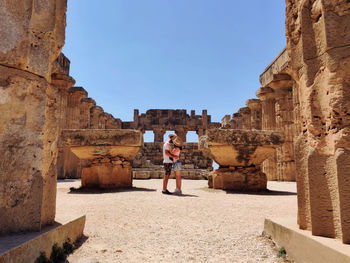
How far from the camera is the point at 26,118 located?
2.02 metres

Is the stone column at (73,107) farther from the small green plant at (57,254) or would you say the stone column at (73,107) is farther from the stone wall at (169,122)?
the stone wall at (169,122)

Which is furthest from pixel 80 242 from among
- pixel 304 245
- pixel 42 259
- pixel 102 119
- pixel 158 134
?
pixel 158 134

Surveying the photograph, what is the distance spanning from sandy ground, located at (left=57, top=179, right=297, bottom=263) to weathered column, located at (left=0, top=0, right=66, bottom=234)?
0.52m

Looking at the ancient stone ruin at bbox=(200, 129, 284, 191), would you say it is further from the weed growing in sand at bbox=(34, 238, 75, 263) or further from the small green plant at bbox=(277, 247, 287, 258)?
the weed growing in sand at bbox=(34, 238, 75, 263)

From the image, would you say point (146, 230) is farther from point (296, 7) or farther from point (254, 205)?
point (296, 7)

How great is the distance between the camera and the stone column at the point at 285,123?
35.2 feet

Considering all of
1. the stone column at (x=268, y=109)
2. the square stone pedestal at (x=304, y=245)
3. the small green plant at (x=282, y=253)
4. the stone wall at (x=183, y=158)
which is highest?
the stone column at (x=268, y=109)

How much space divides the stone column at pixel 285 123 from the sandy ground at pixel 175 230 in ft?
22.8

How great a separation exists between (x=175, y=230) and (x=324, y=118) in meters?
1.78

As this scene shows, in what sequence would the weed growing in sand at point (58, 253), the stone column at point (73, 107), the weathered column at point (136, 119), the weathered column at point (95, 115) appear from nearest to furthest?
1. the weed growing in sand at point (58, 253)
2. the stone column at point (73, 107)
3. the weathered column at point (95, 115)
4. the weathered column at point (136, 119)

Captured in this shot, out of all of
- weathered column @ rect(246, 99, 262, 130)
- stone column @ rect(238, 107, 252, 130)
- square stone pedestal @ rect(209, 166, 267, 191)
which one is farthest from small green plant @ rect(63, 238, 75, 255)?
stone column @ rect(238, 107, 252, 130)

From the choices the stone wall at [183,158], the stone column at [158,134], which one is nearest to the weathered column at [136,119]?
the stone column at [158,134]

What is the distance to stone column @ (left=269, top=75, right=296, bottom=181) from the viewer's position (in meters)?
10.7

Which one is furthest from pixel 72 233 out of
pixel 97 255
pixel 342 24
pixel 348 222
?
pixel 342 24
